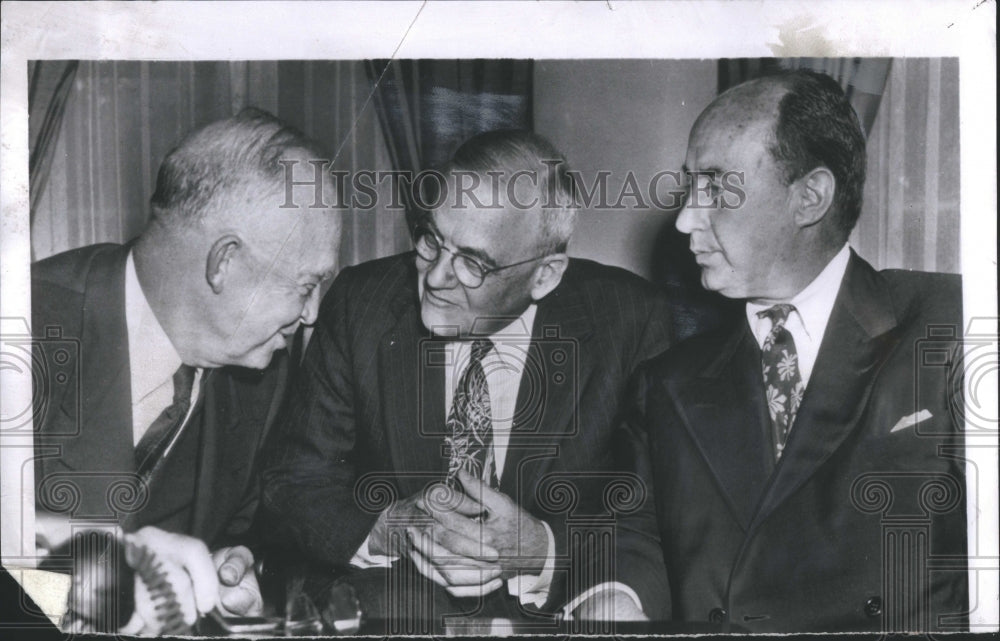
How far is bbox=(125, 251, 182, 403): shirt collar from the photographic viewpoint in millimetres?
3709

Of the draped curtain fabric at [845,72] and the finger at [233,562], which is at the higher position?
the draped curtain fabric at [845,72]

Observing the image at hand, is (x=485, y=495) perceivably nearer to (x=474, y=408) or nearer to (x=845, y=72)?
(x=474, y=408)

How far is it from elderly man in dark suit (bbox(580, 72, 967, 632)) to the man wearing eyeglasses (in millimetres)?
164

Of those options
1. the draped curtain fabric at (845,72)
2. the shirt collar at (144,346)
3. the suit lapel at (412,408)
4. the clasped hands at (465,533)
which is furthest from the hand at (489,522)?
the draped curtain fabric at (845,72)

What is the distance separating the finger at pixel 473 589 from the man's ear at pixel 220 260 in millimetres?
1095

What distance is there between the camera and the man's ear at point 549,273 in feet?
12.1

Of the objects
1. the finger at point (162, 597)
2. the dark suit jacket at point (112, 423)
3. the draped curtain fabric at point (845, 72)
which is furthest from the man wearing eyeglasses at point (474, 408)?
the draped curtain fabric at point (845, 72)

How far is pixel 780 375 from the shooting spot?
12.0 ft

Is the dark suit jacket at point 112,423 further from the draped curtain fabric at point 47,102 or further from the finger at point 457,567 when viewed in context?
the finger at point 457,567

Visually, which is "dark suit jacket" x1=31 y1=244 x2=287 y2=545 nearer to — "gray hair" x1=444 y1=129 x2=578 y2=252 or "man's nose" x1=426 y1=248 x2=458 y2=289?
"man's nose" x1=426 y1=248 x2=458 y2=289

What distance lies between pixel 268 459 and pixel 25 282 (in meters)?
0.89

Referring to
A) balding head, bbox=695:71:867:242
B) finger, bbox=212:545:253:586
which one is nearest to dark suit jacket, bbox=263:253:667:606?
finger, bbox=212:545:253:586

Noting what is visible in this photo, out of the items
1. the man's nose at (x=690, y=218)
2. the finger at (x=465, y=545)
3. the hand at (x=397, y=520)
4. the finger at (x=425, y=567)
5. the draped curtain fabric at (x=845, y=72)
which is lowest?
the finger at (x=425, y=567)

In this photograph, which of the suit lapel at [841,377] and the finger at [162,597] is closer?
the suit lapel at [841,377]
